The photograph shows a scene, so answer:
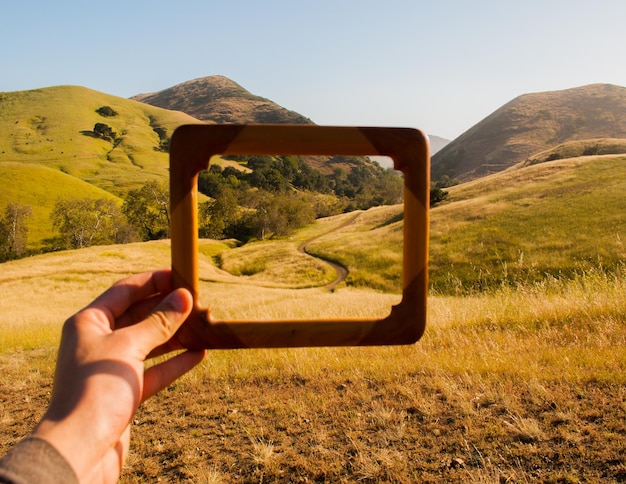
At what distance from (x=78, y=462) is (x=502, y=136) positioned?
190 m

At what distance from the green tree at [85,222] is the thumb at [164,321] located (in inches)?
2993

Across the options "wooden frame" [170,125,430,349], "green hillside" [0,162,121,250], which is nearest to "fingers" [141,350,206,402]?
"wooden frame" [170,125,430,349]

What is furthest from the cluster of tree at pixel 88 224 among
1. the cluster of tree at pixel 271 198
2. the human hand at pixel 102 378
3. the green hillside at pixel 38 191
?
the human hand at pixel 102 378

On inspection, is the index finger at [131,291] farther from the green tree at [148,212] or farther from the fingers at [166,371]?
the green tree at [148,212]

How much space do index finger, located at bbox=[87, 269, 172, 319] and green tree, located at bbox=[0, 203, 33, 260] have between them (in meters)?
80.1

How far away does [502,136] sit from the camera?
169875 millimetres

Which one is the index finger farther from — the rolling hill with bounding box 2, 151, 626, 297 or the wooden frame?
the rolling hill with bounding box 2, 151, 626, 297

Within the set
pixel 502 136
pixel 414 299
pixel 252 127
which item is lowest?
pixel 414 299

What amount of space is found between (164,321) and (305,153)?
0.99 m

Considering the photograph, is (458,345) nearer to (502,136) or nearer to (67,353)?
(67,353)

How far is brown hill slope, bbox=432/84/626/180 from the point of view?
502 ft

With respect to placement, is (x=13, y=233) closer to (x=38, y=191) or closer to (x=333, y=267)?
(x=38, y=191)

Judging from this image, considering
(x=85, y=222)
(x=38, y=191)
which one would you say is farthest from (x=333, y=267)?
(x=38, y=191)

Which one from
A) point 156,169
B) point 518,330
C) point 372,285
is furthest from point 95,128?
point 518,330
